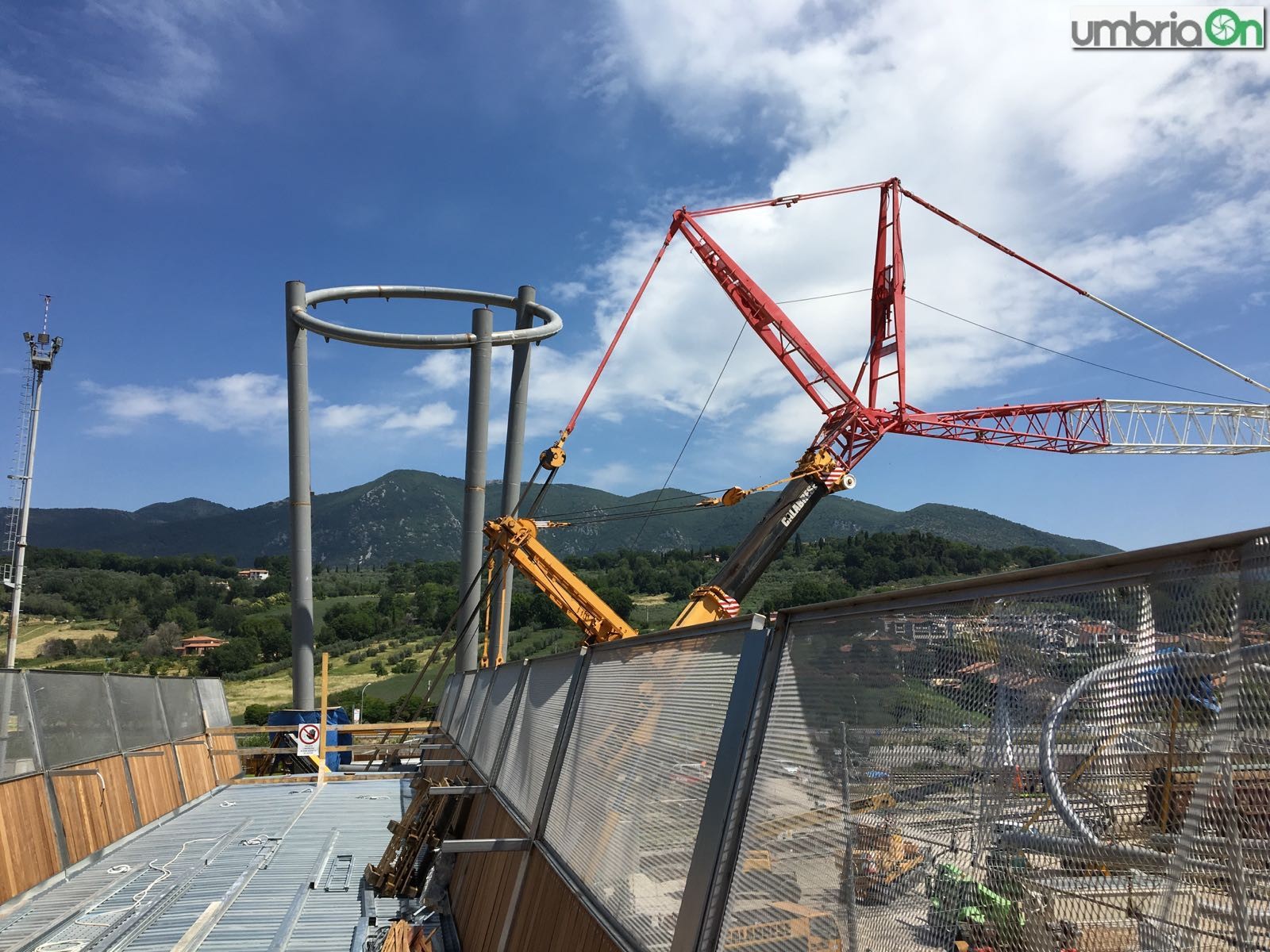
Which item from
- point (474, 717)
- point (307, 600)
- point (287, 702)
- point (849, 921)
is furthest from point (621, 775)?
point (287, 702)

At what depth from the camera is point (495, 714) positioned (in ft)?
30.1

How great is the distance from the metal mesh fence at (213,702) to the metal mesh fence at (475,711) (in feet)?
20.3

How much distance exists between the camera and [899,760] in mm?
2160

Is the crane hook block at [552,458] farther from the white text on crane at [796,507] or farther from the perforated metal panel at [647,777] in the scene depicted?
the perforated metal panel at [647,777]

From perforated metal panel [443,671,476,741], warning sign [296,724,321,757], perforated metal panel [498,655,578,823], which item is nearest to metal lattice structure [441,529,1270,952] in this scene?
perforated metal panel [498,655,578,823]

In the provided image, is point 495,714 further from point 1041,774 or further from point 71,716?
point 1041,774

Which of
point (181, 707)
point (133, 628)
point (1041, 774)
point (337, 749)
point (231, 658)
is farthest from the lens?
point (133, 628)

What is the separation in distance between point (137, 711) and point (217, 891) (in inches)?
211

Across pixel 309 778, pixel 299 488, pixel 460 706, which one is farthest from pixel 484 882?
pixel 299 488

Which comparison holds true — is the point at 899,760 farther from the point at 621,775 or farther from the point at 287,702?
the point at 287,702

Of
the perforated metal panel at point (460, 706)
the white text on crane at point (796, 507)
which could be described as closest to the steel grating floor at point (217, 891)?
the perforated metal panel at point (460, 706)

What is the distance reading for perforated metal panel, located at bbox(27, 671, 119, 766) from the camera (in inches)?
370

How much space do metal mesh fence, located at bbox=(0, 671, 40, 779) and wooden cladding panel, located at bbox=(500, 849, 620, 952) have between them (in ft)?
19.0

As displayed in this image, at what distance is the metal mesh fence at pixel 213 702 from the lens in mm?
17172
